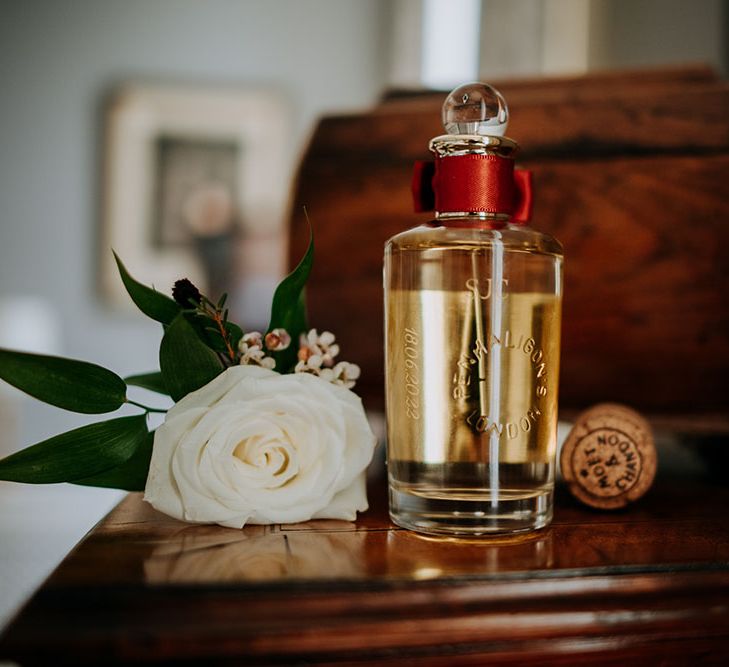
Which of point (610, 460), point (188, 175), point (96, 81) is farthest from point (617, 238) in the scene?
point (96, 81)

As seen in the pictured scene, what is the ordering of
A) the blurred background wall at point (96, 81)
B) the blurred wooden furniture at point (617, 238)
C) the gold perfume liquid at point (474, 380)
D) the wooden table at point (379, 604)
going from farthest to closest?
the blurred background wall at point (96, 81)
the blurred wooden furniture at point (617, 238)
the gold perfume liquid at point (474, 380)
the wooden table at point (379, 604)

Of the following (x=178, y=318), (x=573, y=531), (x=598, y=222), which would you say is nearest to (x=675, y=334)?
(x=598, y=222)

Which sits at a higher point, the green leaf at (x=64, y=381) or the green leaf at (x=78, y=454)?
the green leaf at (x=64, y=381)

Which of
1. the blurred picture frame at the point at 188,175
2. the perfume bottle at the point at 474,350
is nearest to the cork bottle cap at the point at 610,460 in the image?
the perfume bottle at the point at 474,350

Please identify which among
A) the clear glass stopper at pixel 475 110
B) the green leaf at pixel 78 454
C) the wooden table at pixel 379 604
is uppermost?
the clear glass stopper at pixel 475 110

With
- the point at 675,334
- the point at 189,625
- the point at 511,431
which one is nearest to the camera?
the point at 189,625

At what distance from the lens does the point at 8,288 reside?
2.69 meters

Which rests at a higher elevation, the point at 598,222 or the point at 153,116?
the point at 153,116

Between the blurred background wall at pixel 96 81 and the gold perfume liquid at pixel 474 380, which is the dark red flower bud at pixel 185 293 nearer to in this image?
the gold perfume liquid at pixel 474 380

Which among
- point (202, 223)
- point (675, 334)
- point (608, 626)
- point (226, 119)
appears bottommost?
point (608, 626)

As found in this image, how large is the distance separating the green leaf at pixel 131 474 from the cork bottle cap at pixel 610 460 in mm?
274

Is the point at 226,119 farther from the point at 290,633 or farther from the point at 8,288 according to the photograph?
the point at 290,633

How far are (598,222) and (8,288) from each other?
2.51m

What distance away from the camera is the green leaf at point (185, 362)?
0.46 metres
